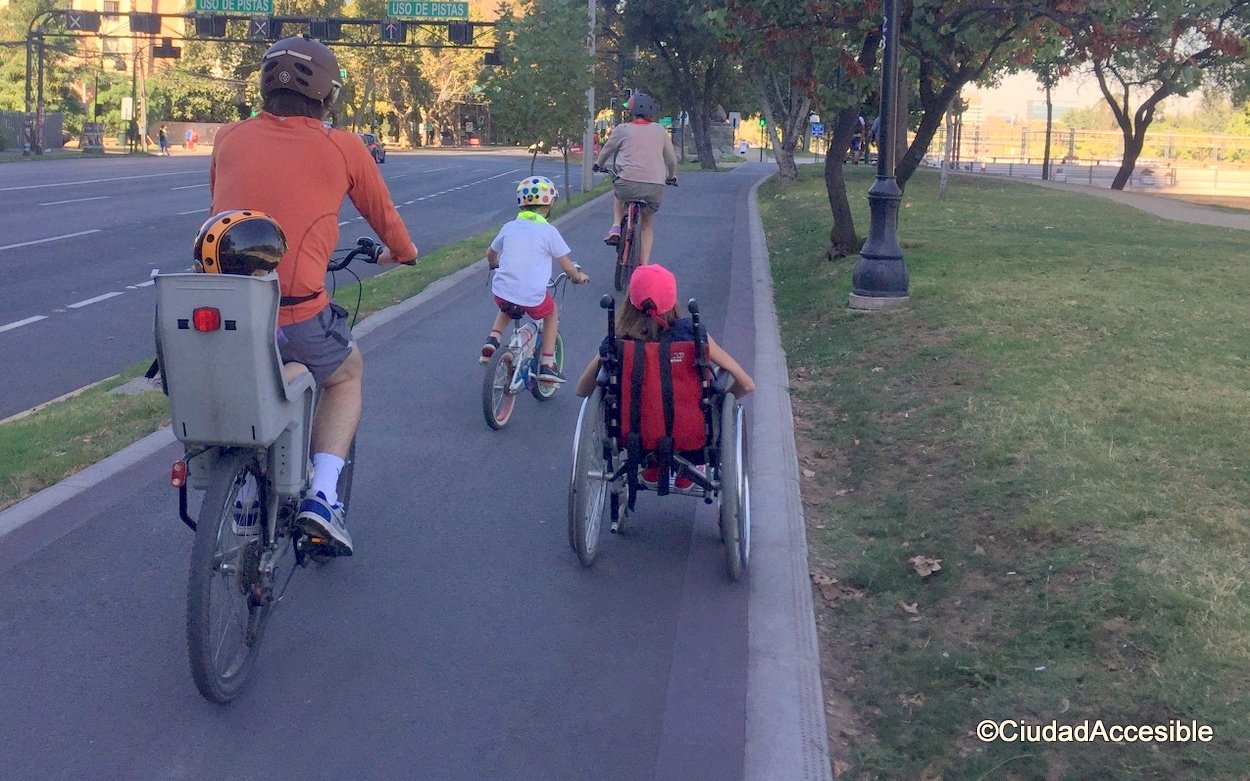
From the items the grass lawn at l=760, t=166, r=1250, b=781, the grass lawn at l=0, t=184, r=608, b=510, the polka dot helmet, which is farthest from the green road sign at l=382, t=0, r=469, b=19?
the polka dot helmet

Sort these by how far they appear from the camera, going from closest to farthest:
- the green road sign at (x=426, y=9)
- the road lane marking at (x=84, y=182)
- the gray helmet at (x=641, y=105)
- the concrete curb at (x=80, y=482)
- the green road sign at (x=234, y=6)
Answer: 1. the concrete curb at (x=80, y=482)
2. the gray helmet at (x=641, y=105)
3. the road lane marking at (x=84, y=182)
4. the green road sign at (x=234, y=6)
5. the green road sign at (x=426, y=9)

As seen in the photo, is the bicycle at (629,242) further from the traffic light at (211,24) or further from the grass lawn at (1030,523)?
the traffic light at (211,24)

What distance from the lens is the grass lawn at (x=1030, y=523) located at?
13.0 ft

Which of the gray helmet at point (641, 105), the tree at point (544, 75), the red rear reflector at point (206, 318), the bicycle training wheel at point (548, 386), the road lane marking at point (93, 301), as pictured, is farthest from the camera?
the tree at point (544, 75)

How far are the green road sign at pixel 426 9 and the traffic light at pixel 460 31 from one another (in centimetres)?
119

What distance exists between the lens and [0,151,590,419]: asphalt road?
10.6 meters

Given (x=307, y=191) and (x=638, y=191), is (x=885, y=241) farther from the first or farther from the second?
(x=307, y=191)

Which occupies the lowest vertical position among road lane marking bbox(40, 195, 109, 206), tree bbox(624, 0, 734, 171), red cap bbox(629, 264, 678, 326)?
road lane marking bbox(40, 195, 109, 206)

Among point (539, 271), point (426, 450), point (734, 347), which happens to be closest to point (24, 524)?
point (426, 450)

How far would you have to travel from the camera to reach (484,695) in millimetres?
4316

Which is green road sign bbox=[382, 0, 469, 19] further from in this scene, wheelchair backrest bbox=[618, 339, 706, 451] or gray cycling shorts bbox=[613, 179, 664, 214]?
wheelchair backrest bbox=[618, 339, 706, 451]

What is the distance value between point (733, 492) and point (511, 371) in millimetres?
2899

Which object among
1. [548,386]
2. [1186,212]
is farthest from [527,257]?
[1186,212]

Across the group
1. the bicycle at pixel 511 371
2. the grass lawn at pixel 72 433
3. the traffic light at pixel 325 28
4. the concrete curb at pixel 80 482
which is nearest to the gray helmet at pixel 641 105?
the bicycle at pixel 511 371
